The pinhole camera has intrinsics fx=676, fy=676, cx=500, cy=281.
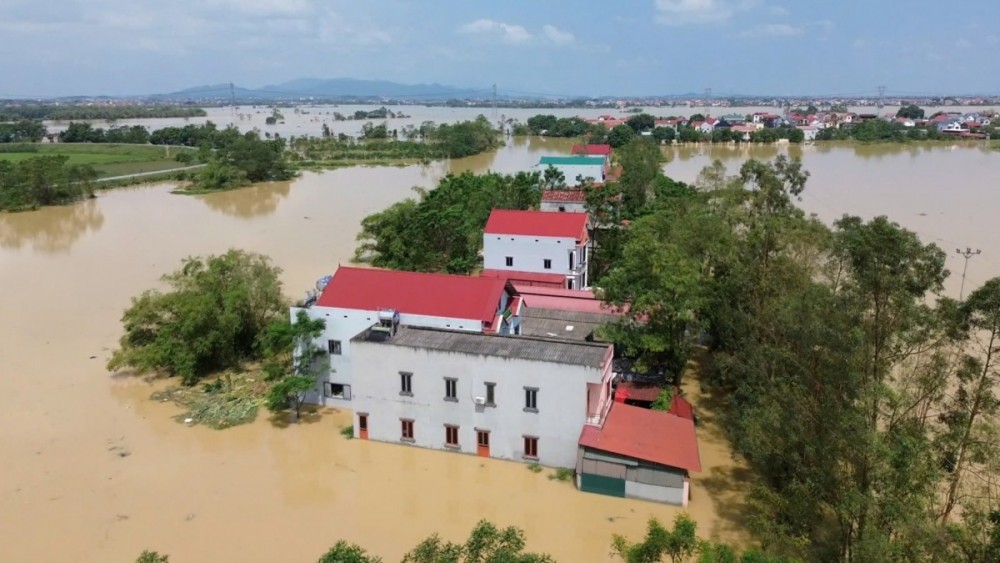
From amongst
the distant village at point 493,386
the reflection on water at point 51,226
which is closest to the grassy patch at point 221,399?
the distant village at point 493,386

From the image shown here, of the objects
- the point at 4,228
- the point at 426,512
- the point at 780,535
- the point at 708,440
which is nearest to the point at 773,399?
the point at 780,535

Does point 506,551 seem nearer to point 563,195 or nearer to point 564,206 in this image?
point 564,206

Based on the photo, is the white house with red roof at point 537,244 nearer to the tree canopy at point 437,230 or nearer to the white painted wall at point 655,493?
the tree canopy at point 437,230

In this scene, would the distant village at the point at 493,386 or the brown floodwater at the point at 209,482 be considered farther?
the distant village at the point at 493,386

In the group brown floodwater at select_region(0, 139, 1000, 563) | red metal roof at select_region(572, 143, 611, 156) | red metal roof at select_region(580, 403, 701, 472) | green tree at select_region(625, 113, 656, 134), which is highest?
green tree at select_region(625, 113, 656, 134)

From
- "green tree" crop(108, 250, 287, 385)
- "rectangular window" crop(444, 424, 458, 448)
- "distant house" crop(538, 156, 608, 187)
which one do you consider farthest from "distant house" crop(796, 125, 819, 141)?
"rectangular window" crop(444, 424, 458, 448)

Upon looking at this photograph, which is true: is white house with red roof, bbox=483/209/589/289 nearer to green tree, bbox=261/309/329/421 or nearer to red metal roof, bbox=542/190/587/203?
green tree, bbox=261/309/329/421

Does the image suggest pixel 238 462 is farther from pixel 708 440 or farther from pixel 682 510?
pixel 708 440
